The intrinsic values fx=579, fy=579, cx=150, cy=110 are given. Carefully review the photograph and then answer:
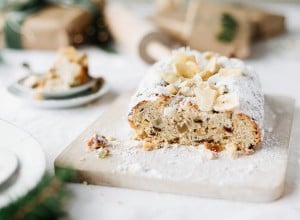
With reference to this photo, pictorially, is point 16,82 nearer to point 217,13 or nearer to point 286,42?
point 217,13

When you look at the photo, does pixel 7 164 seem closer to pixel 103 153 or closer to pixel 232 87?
pixel 103 153

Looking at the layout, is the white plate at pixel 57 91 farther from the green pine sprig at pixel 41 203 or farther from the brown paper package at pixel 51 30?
the green pine sprig at pixel 41 203

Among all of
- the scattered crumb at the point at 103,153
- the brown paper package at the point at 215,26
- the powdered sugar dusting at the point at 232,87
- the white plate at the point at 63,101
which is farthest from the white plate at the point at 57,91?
the brown paper package at the point at 215,26

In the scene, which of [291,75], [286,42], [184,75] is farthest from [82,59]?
[286,42]

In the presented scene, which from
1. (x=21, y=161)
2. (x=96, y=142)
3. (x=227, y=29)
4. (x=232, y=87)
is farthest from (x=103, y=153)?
(x=227, y=29)

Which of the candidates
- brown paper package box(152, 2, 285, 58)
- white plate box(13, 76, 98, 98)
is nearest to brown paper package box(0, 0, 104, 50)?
brown paper package box(152, 2, 285, 58)

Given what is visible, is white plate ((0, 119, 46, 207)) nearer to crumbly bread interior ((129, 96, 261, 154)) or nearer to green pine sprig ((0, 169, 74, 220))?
green pine sprig ((0, 169, 74, 220))

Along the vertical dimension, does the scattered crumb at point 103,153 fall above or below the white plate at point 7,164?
below
